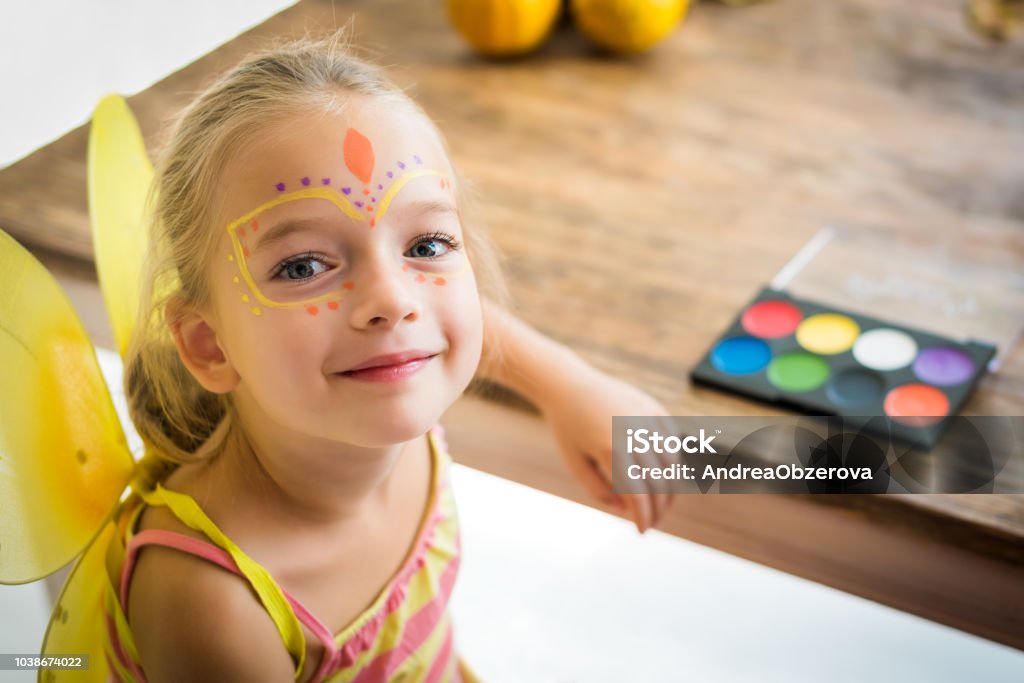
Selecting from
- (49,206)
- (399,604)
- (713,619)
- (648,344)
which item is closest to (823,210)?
(648,344)

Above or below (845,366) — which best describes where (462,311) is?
above

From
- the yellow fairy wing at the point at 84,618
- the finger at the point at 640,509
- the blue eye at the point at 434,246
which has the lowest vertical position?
the finger at the point at 640,509

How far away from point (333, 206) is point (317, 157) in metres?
0.03

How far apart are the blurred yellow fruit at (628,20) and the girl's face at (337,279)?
658 mm

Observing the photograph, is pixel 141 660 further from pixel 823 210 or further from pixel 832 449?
pixel 823 210

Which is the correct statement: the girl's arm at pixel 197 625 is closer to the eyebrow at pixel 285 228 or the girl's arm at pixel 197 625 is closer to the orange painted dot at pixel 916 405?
the eyebrow at pixel 285 228

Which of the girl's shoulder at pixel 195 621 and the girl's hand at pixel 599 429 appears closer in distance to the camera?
the girl's shoulder at pixel 195 621

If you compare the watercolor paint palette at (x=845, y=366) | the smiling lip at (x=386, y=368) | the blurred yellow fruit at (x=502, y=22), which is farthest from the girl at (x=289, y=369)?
the blurred yellow fruit at (x=502, y=22)

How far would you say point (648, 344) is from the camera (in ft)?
2.90

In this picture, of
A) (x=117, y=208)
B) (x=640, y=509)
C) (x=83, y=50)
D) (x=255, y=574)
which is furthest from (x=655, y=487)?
(x=83, y=50)

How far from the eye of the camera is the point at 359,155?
582mm

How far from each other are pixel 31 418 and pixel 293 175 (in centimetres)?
19

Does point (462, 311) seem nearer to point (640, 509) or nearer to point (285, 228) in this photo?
point (285, 228)

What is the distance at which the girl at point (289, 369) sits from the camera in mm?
573
